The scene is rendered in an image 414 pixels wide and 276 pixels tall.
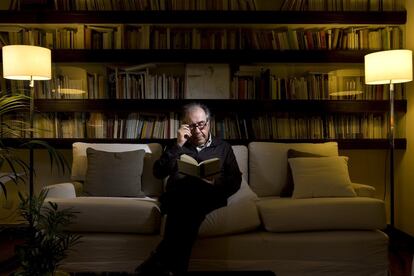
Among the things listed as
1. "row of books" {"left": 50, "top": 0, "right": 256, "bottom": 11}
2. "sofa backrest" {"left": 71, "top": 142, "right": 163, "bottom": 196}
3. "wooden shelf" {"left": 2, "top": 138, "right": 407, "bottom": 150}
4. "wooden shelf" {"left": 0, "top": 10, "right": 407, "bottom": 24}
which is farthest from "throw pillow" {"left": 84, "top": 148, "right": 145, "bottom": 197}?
"row of books" {"left": 50, "top": 0, "right": 256, "bottom": 11}

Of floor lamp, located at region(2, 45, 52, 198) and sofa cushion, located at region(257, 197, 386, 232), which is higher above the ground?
floor lamp, located at region(2, 45, 52, 198)

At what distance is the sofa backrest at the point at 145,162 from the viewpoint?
2.86 m

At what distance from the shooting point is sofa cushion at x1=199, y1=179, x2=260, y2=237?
2211 mm

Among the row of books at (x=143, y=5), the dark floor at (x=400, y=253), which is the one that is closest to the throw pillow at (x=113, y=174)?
the row of books at (x=143, y=5)

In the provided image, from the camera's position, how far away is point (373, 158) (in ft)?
11.7

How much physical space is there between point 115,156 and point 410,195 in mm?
2393

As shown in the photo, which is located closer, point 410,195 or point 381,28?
point 410,195

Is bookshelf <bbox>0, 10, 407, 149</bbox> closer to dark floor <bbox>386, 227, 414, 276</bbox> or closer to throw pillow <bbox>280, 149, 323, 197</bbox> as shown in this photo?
throw pillow <bbox>280, 149, 323, 197</bbox>

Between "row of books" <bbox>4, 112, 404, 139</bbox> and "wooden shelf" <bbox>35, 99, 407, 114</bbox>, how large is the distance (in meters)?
0.10

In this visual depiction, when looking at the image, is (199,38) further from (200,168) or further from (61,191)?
(61,191)

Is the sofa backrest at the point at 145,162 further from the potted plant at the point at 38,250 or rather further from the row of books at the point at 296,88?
the potted plant at the point at 38,250

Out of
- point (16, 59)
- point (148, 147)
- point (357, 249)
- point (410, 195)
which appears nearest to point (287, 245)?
point (357, 249)

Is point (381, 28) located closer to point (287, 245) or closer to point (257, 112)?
point (257, 112)

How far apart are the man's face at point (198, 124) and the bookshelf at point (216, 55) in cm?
74
